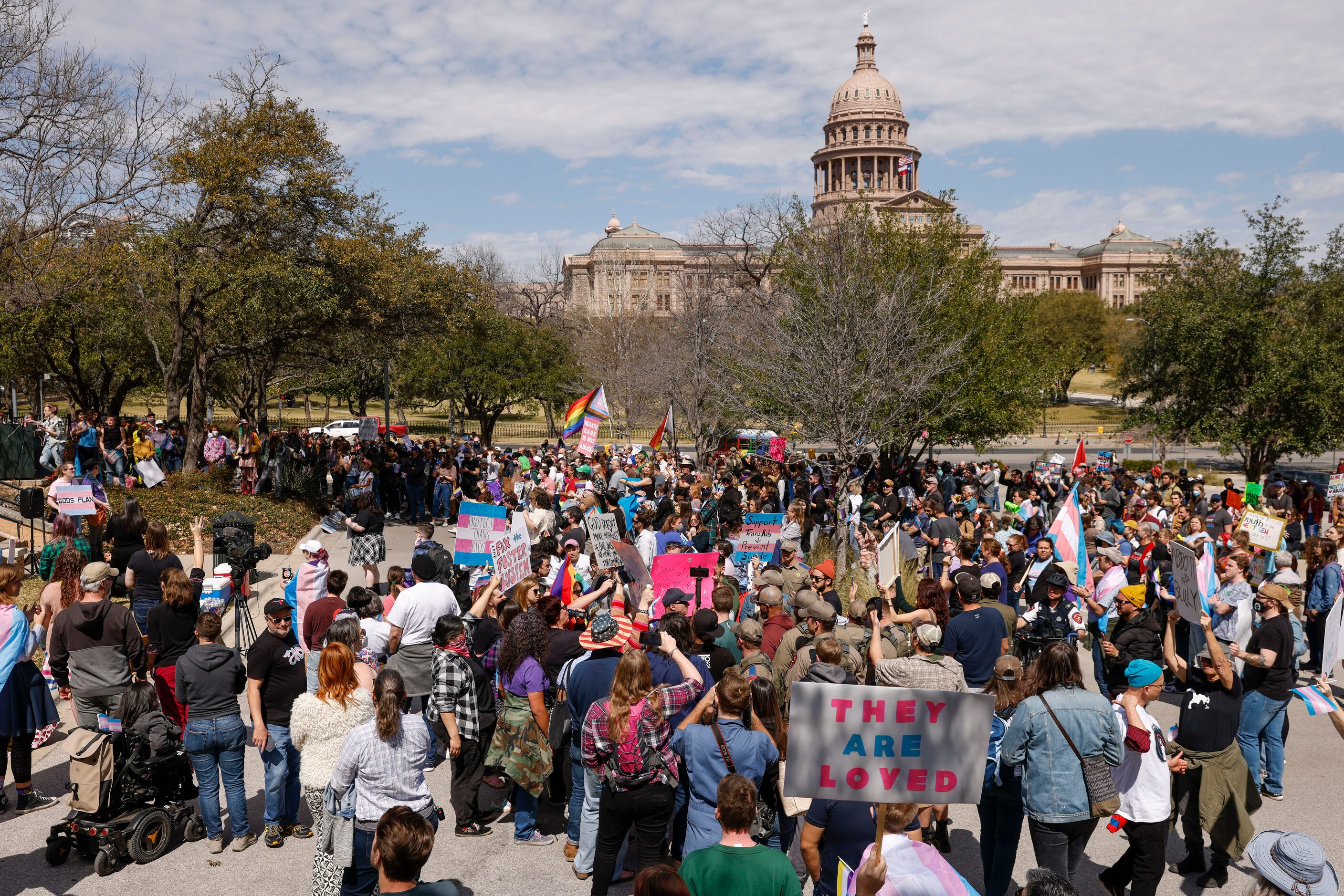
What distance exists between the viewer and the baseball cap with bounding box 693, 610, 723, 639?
24.1 feet

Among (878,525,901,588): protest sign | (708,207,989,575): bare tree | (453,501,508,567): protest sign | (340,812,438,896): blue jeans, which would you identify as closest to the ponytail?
(340,812,438,896): blue jeans

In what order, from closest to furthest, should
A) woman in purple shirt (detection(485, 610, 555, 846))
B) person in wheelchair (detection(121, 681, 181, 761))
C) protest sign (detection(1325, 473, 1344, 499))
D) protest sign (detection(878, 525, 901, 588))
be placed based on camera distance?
person in wheelchair (detection(121, 681, 181, 761)) → woman in purple shirt (detection(485, 610, 555, 846)) → protest sign (detection(878, 525, 901, 588)) → protest sign (detection(1325, 473, 1344, 499))

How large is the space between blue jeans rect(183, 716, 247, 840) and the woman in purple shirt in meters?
1.68

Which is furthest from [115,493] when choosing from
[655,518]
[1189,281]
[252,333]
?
[1189,281]

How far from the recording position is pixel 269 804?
22.3 ft

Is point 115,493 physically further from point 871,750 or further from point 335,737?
point 871,750

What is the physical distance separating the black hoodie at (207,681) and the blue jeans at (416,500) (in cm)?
1677

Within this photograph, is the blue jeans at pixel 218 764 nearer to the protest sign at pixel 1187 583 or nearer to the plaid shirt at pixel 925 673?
the plaid shirt at pixel 925 673

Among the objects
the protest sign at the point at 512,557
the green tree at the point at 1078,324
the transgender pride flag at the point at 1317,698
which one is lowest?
the transgender pride flag at the point at 1317,698

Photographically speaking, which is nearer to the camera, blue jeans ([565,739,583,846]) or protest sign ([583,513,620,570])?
blue jeans ([565,739,583,846])

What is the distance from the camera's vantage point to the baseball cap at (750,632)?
6801mm

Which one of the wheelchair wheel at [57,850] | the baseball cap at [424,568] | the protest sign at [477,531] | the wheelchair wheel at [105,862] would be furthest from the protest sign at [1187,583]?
the wheelchair wheel at [57,850]

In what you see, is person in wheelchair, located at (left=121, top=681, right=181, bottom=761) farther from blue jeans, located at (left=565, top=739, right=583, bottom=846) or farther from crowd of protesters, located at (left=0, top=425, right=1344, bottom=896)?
blue jeans, located at (left=565, top=739, right=583, bottom=846)

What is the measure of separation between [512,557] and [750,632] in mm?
3309
